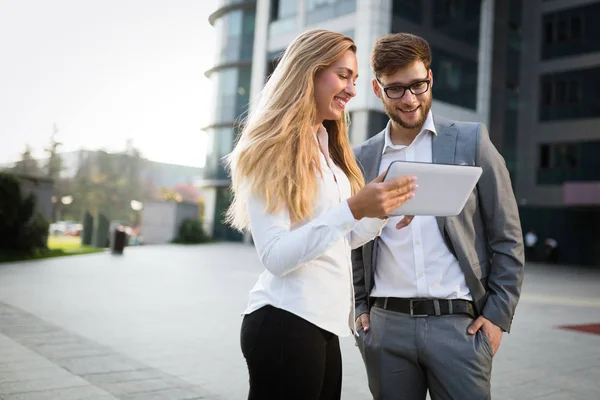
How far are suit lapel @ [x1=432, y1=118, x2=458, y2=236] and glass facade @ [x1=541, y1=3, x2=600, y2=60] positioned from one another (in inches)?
1274

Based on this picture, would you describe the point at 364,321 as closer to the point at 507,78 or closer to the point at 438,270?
the point at 438,270

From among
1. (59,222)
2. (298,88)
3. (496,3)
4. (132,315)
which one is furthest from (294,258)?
(59,222)

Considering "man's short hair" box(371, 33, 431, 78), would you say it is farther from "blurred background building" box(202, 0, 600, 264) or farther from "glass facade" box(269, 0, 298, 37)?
"glass facade" box(269, 0, 298, 37)

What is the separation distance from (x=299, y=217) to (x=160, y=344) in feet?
17.0

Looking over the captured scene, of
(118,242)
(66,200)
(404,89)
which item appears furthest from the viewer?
(66,200)

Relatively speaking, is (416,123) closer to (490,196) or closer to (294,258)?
(490,196)

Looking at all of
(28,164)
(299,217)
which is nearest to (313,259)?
(299,217)

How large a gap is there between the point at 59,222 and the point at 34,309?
2492 inches

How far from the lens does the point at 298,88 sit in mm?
2051

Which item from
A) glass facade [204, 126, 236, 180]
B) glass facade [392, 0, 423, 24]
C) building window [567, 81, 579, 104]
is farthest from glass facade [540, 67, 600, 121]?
glass facade [204, 126, 236, 180]

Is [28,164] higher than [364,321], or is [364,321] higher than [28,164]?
[28,164]

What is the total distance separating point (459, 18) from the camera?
29031mm

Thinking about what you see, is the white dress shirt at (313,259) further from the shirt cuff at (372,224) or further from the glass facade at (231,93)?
the glass facade at (231,93)

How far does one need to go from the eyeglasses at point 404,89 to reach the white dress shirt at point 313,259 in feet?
1.75
